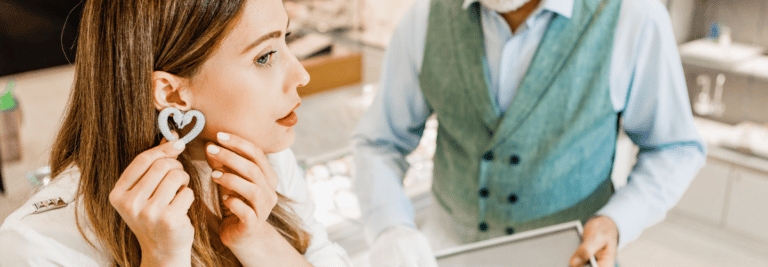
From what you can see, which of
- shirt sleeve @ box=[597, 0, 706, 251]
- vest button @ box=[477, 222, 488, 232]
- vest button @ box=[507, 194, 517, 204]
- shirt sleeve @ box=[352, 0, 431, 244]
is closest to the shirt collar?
shirt sleeve @ box=[597, 0, 706, 251]

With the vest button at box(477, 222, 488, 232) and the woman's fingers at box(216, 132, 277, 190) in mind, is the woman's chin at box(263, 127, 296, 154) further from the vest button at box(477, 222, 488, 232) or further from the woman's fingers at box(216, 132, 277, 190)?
the vest button at box(477, 222, 488, 232)

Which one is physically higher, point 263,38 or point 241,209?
point 263,38

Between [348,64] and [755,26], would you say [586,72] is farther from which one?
[348,64]

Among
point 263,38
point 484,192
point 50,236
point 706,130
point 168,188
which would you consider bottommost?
point 706,130

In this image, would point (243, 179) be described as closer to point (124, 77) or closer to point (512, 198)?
point (124, 77)

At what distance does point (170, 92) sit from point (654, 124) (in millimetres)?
1129

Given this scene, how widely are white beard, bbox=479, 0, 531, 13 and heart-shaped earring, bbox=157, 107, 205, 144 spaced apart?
0.82 metres

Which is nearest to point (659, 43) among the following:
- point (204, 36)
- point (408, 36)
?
point (408, 36)

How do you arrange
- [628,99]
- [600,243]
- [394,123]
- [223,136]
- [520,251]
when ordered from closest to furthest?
1. [223,136]
2. [520,251]
3. [600,243]
4. [628,99]
5. [394,123]

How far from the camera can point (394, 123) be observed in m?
1.60

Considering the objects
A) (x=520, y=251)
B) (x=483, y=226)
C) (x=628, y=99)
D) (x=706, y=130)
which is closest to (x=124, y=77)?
(x=520, y=251)

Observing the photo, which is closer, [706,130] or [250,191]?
[250,191]

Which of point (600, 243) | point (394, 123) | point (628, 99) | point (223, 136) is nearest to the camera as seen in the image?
point (223, 136)

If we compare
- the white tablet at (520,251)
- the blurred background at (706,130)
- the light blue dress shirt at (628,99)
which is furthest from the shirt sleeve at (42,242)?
the blurred background at (706,130)
